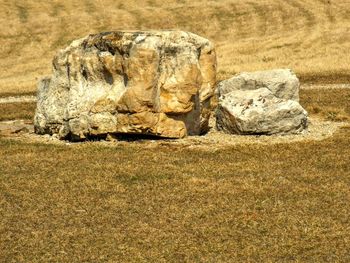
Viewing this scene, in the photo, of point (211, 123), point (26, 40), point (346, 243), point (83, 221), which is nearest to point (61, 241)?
point (83, 221)

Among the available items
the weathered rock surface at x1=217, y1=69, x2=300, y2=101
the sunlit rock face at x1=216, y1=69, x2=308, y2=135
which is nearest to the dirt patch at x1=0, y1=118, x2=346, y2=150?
the sunlit rock face at x1=216, y1=69, x2=308, y2=135

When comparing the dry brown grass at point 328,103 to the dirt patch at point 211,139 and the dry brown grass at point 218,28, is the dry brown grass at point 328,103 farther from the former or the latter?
the dry brown grass at point 218,28

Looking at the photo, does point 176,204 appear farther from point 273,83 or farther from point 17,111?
point 17,111

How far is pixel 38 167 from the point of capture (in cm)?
2214

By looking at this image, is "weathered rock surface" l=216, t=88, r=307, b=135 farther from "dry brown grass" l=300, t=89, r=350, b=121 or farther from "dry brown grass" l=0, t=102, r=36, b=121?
"dry brown grass" l=0, t=102, r=36, b=121

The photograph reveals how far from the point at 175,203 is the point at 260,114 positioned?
9664 millimetres

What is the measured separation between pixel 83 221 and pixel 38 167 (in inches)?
242

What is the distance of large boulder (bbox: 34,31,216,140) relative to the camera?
2508 cm

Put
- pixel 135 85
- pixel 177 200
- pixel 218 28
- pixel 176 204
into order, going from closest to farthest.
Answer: pixel 176 204, pixel 177 200, pixel 135 85, pixel 218 28

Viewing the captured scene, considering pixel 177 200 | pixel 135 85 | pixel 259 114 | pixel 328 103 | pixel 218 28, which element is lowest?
pixel 218 28

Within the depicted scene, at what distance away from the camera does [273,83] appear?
2920 centimetres

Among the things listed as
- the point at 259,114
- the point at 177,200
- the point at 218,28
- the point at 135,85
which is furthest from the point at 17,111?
the point at 218,28

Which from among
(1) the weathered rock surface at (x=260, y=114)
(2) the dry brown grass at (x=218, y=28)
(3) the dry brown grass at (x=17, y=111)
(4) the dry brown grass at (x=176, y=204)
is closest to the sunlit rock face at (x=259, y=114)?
(1) the weathered rock surface at (x=260, y=114)

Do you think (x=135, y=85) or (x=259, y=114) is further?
(x=259, y=114)
